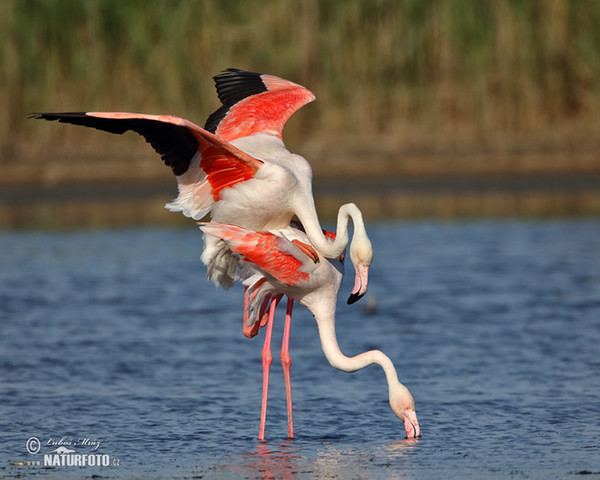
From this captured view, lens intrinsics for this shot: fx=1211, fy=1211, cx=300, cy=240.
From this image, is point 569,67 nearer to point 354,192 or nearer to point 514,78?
point 514,78

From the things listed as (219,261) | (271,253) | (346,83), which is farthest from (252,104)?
(346,83)

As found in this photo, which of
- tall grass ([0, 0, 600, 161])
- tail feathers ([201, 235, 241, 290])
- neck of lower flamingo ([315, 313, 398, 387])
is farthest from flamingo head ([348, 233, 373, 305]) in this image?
tall grass ([0, 0, 600, 161])

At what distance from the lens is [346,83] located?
1742 centimetres

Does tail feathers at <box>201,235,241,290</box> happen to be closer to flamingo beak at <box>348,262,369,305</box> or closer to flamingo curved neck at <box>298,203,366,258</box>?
flamingo curved neck at <box>298,203,366,258</box>

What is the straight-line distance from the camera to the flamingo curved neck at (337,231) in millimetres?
6949

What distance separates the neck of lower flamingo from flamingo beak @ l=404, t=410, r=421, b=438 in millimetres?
189

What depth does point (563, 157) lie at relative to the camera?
17.5 meters

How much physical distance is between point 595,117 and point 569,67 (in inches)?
32.5

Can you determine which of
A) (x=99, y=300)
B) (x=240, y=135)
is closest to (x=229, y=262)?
(x=240, y=135)

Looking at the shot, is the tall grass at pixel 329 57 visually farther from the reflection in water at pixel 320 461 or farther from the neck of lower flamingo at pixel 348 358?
the reflection in water at pixel 320 461

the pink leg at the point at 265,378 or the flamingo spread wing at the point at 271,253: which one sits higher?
the flamingo spread wing at the point at 271,253

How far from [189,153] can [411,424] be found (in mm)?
2127

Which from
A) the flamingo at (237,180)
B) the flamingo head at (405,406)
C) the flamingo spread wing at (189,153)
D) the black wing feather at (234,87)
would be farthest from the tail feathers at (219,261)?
the flamingo head at (405,406)

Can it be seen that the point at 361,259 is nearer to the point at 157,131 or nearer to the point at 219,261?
the point at 219,261
